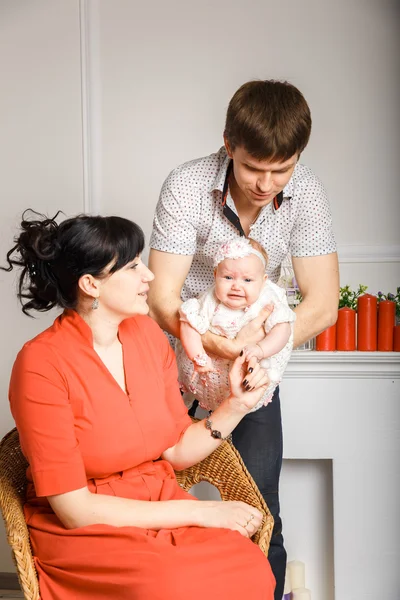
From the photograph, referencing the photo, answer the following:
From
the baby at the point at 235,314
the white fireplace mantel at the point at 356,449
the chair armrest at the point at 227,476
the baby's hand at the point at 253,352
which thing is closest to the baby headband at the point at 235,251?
the baby at the point at 235,314

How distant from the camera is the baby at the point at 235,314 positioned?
1.98m

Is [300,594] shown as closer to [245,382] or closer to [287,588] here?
[287,588]

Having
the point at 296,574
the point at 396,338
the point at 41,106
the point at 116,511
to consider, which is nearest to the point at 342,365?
the point at 396,338

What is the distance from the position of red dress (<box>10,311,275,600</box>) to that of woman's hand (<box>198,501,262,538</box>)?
3cm

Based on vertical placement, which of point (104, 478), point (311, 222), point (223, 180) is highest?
point (223, 180)

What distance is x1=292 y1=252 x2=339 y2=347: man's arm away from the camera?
7.22 ft

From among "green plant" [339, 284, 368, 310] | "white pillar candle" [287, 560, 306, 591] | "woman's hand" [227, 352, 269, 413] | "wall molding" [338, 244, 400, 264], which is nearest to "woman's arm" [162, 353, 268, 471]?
"woman's hand" [227, 352, 269, 413]

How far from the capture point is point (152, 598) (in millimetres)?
1575

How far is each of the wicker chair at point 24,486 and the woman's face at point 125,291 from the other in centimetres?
51

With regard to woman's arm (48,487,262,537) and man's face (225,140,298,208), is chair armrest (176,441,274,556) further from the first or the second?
man's face (225,140,298,208)

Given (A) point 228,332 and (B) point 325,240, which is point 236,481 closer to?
(A) point 228,332

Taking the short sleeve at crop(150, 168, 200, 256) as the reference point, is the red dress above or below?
below

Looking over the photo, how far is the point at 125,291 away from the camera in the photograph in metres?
1.84

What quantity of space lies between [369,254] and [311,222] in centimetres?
97
